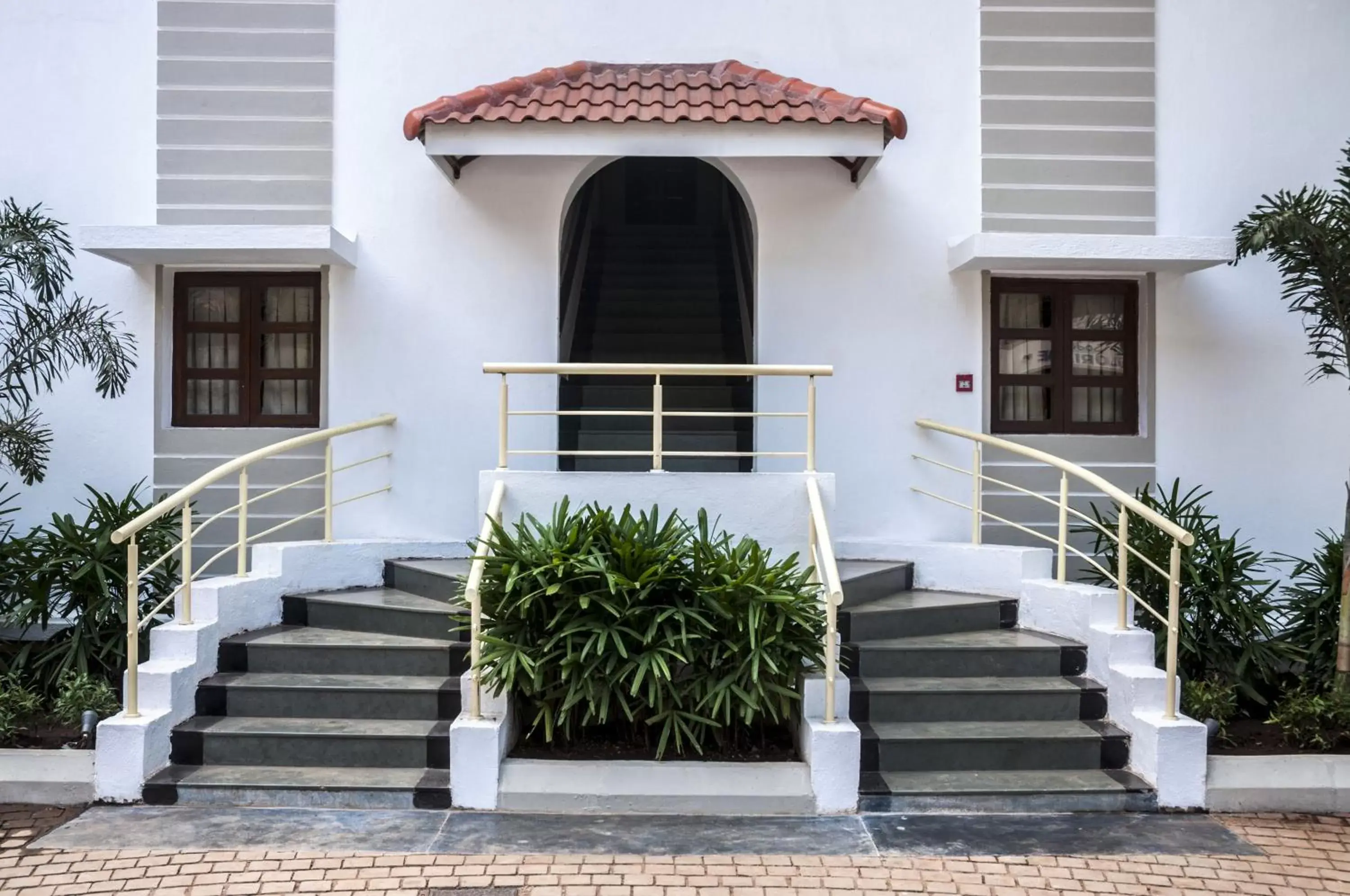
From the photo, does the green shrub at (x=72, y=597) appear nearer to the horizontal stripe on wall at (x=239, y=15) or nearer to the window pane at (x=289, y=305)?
the window pane at (x=289, y=305)

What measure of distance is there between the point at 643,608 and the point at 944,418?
356 centimetres

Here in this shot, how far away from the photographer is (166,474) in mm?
7965

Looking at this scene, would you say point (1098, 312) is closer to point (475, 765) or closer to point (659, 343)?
point (659, 343)

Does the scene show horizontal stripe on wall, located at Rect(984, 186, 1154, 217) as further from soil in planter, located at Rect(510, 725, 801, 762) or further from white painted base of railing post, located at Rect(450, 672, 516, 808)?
white painted base of railing post, located at Rect(450, 672, 516, 808)

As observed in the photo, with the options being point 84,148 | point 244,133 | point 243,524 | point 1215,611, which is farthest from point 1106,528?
point 84,148

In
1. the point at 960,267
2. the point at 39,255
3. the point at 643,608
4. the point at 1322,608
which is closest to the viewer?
the point at 643,608

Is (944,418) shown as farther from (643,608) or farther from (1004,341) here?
(643,608)

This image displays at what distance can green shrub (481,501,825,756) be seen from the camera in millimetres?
5398

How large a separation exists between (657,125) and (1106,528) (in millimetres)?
4078

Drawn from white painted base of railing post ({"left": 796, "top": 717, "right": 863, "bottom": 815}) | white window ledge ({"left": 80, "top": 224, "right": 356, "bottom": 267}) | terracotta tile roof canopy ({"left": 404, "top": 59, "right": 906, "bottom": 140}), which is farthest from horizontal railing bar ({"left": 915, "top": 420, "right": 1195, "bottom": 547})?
white window ledge ({"left": 80, "top": 224, "right": 356, "bottom": 267})

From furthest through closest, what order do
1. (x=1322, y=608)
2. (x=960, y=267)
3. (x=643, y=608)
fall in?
(x=960, y=267) → (x=1322, y=608) → (x=643, y=608)

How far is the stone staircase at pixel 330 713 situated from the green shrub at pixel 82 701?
60cm

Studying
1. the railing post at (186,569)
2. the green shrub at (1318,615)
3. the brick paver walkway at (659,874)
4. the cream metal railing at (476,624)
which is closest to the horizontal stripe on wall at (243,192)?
the railing post at (186,569)

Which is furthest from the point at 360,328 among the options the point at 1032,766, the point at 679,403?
the point at 1032,766
